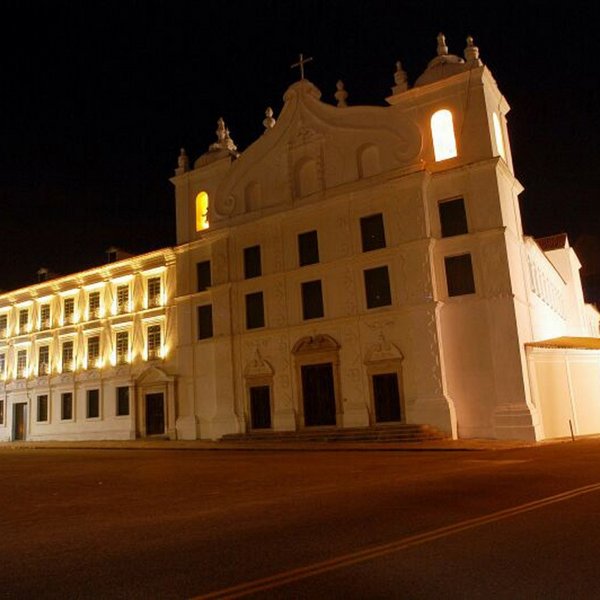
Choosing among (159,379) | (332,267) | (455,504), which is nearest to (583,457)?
(455,504)

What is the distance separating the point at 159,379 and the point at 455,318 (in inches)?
682

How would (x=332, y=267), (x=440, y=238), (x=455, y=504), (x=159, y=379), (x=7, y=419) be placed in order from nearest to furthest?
1. (x=455, y=504)
2. (x=440, y=238)
3. (x=332, y=267)
4. (x=159, y=379)
5. (x=7, y=419)

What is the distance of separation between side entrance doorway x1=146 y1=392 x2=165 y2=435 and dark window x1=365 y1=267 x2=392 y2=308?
557 inches

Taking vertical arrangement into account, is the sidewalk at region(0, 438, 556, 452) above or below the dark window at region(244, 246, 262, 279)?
below

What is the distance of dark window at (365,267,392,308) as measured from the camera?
1070 inches

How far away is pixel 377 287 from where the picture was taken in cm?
2744

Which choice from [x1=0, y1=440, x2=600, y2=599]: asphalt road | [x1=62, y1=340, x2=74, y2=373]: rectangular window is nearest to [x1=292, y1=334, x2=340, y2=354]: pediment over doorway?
[x1=0, y1=440, x2=600, y2=599]: asphalt road

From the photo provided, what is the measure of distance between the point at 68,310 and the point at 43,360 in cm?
415

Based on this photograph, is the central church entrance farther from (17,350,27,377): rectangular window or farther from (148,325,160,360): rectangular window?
(17,350,27,377): rectangular window

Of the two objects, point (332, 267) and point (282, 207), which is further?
point (282, 207)

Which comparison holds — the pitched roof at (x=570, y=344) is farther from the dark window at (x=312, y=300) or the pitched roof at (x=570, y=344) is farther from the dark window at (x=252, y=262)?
the dark window at (x=252, y=262)

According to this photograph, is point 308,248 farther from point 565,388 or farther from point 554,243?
point 554,243

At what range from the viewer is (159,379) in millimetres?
33688

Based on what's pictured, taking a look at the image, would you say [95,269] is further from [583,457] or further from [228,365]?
[583,457]
